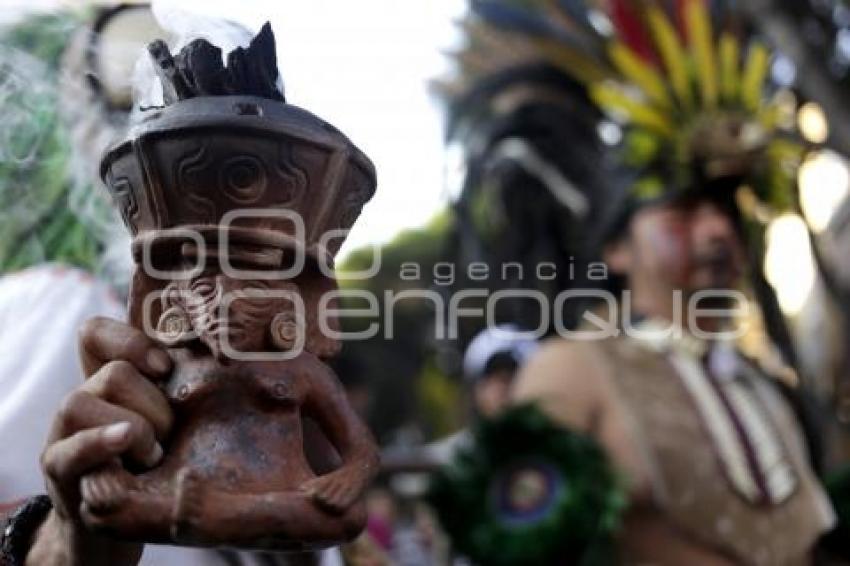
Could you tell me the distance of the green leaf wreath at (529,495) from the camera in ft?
11.0

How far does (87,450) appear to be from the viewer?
1.12m

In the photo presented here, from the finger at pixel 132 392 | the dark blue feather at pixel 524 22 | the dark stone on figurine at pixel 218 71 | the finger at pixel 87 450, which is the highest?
the dark blue feather at pixel 524 22

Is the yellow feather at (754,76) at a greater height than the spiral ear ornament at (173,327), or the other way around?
the yellow feather at (754,76)

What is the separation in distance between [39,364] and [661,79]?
11.9 ft

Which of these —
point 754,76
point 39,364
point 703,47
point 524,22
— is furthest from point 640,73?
point 39,364

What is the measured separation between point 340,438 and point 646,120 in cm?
371

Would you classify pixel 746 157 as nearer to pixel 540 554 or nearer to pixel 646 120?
pixel 646 120

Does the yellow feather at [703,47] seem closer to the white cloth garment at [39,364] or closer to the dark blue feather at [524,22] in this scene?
the dark blue feather at [524,22]

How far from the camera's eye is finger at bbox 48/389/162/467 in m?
1.13

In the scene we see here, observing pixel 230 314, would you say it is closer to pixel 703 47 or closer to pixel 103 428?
pixel 103 428

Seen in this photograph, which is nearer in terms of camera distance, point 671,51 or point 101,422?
point 101,422

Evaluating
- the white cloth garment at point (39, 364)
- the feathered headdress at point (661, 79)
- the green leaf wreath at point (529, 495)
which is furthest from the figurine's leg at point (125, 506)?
the feathered headdress at point (661, 79)

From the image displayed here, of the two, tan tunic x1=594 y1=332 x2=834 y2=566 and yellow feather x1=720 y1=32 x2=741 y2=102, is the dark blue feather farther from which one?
tan tunic x1=594 y1=332 x2=834 y2=566

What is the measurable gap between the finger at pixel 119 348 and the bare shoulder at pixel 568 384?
238 cm
